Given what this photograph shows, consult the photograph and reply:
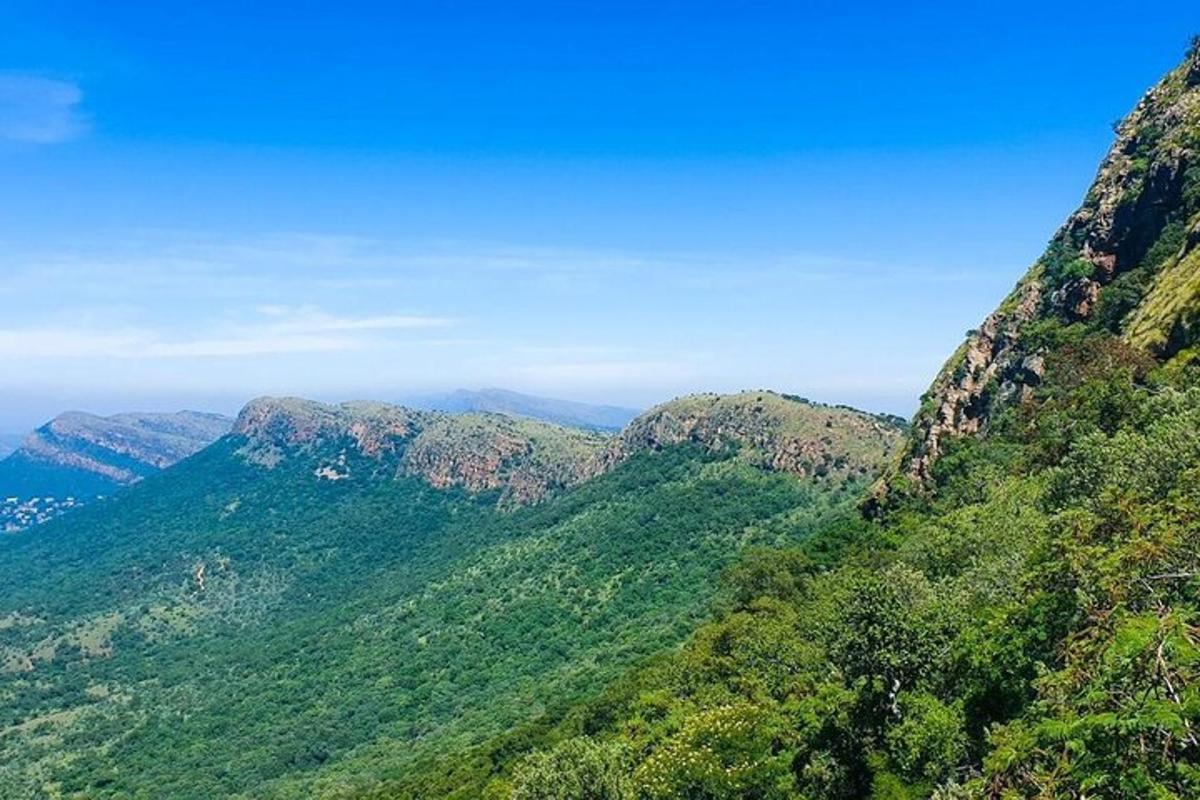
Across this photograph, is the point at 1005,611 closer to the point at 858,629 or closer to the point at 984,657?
the point at 984,657

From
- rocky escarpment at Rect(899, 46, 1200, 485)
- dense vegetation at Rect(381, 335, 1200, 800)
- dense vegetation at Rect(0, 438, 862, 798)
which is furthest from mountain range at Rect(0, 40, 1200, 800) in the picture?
dense vegetation at Rect(0, 438, 862, 798)

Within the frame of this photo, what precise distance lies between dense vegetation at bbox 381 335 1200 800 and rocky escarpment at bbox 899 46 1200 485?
8526 mm

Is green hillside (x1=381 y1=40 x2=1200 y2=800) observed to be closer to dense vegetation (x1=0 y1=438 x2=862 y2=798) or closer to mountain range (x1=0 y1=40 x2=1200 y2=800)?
mountain range (x1=0 y1=40 x2=1200 y2=800)

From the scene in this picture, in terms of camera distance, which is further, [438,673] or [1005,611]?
[438,673]

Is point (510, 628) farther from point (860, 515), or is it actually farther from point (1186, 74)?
point (1186, 74)

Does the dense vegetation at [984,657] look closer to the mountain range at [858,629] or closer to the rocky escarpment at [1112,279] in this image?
the mountain range at [858,629]

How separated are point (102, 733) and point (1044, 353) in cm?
19122

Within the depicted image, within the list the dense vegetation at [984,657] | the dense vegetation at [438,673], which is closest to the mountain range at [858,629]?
the dense vegetation at [984,657]

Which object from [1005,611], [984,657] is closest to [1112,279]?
[1005,611]

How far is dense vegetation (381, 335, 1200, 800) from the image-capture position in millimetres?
16594

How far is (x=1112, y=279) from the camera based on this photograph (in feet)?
301

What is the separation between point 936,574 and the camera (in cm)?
5406

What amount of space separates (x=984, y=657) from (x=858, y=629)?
7597 mm

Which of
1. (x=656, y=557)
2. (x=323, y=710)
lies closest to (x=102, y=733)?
(x=323, y=710)
